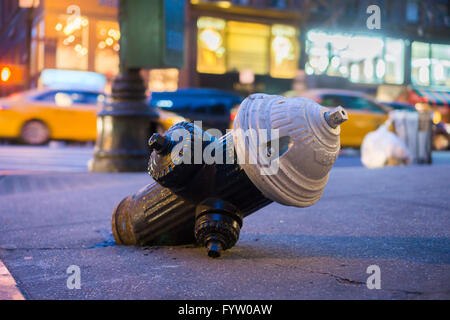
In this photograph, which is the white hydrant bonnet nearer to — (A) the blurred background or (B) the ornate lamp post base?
(B) the ornate lamp post base

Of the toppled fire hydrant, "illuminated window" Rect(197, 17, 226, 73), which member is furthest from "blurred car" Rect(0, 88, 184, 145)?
"illuminated window" Rect(197, 17, 226, 73)

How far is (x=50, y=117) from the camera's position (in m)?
15.3

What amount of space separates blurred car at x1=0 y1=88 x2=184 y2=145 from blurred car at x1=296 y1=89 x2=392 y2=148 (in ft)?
13.7

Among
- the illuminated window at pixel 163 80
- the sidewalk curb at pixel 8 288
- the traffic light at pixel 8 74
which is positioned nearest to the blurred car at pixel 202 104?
the traffic light at pixel 8 74

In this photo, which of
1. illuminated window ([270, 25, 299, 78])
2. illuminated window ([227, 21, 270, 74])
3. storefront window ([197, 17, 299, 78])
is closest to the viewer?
storefront window ([197, 17, 299, 78])

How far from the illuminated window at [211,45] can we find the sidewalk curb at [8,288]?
2636 centimetres

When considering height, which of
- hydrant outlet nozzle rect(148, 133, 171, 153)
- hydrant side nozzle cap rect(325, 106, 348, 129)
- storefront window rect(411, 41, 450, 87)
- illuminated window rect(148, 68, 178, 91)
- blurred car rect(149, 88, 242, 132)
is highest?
storefront window rect(411, 41, 450, 87)

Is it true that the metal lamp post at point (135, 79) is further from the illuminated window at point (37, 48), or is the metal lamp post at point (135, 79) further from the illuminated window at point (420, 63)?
the illuminated window at point (420, 63)

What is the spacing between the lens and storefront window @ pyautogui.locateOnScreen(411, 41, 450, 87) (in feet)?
111

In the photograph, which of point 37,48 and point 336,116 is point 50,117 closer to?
point 336,116

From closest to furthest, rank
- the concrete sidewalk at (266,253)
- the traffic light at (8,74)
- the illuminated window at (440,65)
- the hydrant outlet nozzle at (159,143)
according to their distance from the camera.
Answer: the concrete sidewalk at (266,253) < the hydrant outlet nozzle at (159,143) < the traffic light at (8,74) < the illuminated window at (440,65)

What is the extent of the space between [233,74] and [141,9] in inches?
838

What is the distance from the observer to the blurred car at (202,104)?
17.6m

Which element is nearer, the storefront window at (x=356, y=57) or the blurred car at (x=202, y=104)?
the blurred car at (x=202, y=104)
